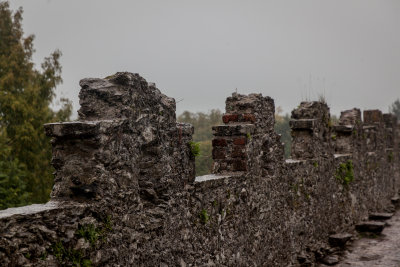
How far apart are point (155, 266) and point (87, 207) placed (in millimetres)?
981

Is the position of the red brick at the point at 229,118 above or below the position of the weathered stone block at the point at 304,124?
below

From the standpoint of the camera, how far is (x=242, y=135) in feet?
18.1

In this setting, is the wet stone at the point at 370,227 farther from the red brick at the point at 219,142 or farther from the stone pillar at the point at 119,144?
the stone pillar at the point at 119,144

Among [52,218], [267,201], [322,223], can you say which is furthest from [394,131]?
[52,218]

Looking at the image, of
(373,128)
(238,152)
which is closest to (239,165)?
(238,152)

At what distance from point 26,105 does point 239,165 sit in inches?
558

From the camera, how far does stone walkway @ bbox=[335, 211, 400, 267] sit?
764 centimetres

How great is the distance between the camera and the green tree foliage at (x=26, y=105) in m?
17.2

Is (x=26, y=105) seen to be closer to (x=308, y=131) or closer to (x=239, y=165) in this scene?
(x=308, y=131)

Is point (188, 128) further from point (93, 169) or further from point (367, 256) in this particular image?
point (367, 256)

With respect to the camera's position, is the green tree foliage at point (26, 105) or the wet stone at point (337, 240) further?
the green tree foliage at point (26, 105)

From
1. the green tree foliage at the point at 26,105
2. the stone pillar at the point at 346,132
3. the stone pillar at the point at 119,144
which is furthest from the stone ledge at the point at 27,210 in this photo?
the green tree foliage at the point at 26,105

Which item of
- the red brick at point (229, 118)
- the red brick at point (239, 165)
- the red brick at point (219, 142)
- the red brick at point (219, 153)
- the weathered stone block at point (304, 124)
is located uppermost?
the weathered stone block at point (304, 124)

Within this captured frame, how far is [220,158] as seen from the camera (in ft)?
18.4
